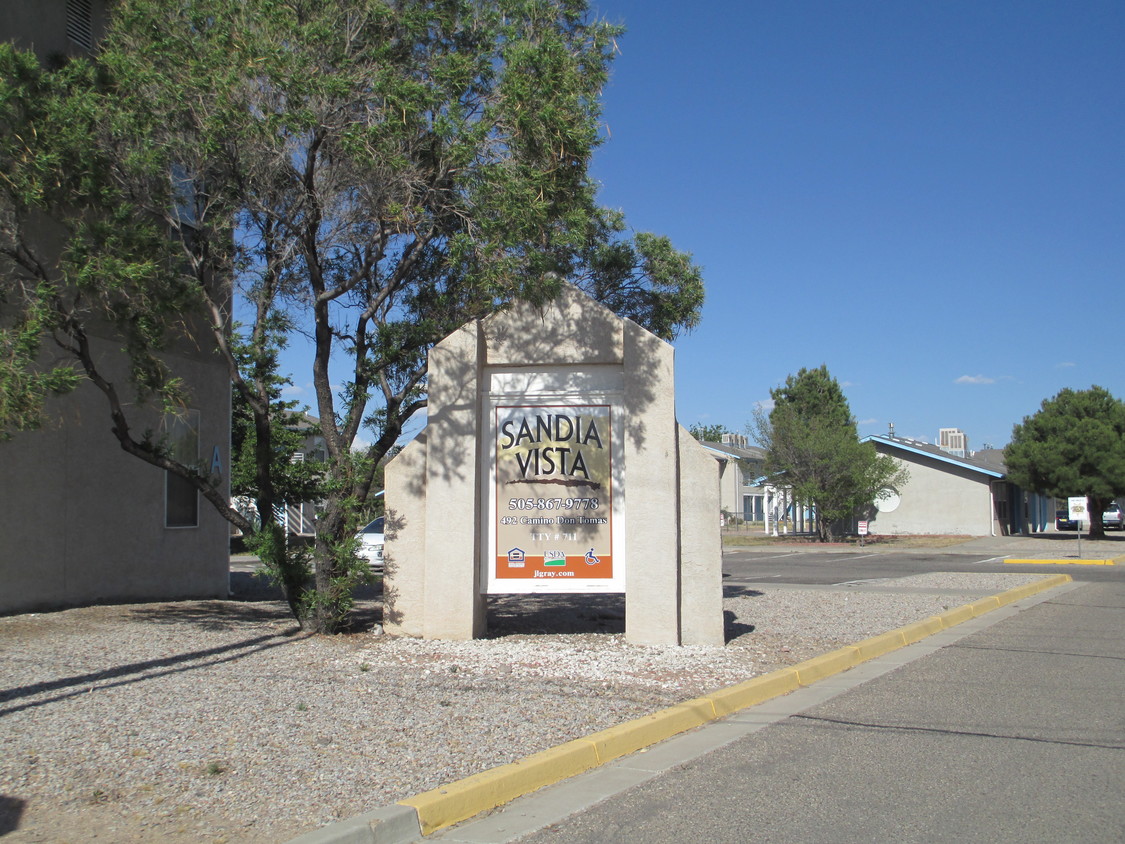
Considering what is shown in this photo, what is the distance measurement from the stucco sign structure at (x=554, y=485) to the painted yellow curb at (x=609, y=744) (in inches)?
58.1

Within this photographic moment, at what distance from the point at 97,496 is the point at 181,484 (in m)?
1.74

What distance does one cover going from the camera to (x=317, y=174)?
419 inches

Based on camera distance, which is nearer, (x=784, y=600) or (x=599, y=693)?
(x=599, y=693)

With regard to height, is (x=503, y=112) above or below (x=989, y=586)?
above

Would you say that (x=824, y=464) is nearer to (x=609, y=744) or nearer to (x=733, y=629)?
(x=733, y=629)

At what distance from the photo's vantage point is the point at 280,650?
981cm

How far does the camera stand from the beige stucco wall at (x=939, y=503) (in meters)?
44.2

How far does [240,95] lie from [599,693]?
712 cm

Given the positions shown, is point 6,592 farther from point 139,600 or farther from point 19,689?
point 19,689

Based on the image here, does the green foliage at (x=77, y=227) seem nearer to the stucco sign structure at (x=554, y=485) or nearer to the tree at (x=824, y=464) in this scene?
the stucco sign structure at (x=554, y=485)

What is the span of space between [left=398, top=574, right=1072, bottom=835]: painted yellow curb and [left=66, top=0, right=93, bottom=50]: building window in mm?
12177

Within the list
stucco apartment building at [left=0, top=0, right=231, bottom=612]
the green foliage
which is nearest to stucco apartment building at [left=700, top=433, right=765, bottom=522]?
stucco apartment building at [left=0, top=0, right=231, bottom=612]

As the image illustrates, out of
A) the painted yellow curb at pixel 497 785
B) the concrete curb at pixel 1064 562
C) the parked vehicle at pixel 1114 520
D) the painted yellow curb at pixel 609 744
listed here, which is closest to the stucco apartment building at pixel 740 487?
the parked vehicle at pixel 1114 520

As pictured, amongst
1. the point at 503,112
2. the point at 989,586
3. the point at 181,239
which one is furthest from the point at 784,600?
the point at 181,239
